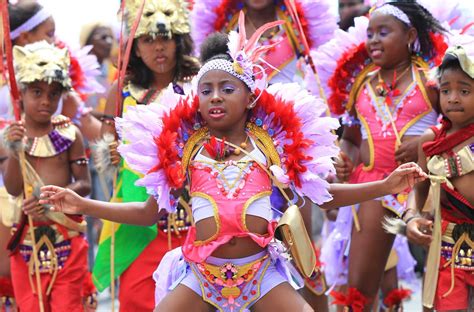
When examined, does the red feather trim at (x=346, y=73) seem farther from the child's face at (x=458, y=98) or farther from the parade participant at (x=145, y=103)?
the child's face at (x=458, y=98)

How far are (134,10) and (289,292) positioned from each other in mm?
2613

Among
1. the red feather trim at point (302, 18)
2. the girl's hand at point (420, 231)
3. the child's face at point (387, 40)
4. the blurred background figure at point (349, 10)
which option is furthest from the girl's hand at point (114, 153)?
the blurred background figure at point (349, 10)

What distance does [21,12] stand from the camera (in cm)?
775

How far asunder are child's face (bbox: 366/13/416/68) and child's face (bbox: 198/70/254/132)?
5.56ft

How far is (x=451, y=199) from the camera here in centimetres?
556

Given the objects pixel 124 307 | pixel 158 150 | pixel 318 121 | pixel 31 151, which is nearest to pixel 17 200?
pixel 31 151

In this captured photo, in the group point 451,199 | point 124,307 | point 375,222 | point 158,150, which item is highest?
point 158,150

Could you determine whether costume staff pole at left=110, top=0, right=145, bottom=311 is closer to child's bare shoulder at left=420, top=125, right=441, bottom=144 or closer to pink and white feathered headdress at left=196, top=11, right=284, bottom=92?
pink and white feathered headdress at left=196, top=11, right=284, bottom=92

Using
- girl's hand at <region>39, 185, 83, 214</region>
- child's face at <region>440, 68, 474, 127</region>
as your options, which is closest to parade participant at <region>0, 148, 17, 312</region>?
girl's hand at <region>39, 185, 83, 214</region>

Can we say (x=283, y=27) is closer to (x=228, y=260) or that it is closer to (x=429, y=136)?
(x=429, y=136)

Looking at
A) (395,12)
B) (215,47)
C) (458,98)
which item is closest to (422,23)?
(395,12)

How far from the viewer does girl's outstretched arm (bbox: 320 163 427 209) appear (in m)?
4.94

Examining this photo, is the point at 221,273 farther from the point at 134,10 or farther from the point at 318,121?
the point at 134,10

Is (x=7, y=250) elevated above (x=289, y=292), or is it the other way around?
(x=289, y=292)
